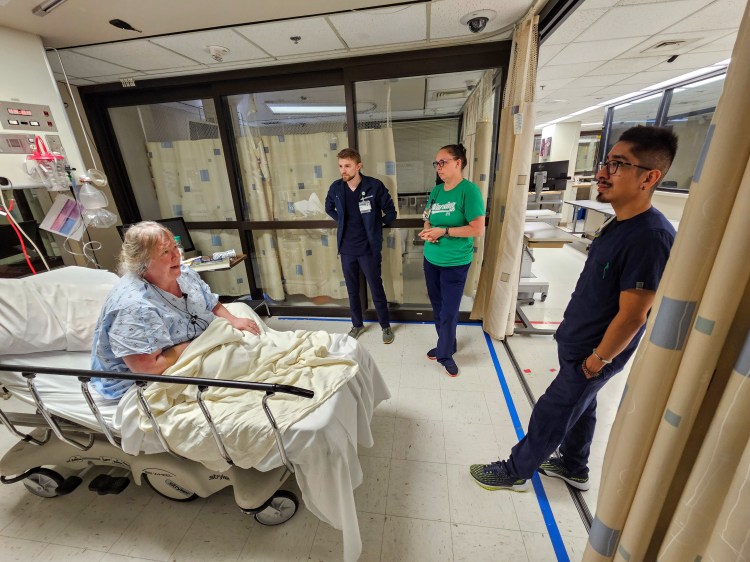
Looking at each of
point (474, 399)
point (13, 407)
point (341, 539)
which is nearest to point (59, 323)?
point (13, 407)

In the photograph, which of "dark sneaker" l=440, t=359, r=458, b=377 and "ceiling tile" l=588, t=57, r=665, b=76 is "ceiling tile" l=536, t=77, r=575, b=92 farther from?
"dark sneaker" l=440, t=359, r=458, b=377

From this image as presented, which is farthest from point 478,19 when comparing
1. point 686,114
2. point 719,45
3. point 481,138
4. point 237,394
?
point 686,114

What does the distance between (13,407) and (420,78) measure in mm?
4029

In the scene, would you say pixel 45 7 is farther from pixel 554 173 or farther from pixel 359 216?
pixel 554 173

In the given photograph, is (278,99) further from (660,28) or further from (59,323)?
(660,28)

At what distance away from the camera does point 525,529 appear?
141cm

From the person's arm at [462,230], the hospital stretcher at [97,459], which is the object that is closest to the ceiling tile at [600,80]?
the person's arm at [462,230]

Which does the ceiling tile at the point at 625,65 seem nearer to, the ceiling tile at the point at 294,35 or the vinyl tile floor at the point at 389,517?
the ceiling tile at the point at 294,35

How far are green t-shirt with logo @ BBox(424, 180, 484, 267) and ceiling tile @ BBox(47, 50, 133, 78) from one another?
9.08ft

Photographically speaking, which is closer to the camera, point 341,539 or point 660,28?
point 341,539

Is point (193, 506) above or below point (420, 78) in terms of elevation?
below

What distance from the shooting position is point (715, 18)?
207cm

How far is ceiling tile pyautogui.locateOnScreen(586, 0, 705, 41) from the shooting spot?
1.90 m

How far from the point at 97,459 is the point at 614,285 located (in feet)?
7.73
